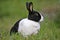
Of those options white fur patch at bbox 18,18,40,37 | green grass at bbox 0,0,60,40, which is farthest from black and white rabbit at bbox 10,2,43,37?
green grass at bbox 0,0,60,40

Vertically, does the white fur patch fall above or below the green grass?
above

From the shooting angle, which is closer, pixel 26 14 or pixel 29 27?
pixel 29 27

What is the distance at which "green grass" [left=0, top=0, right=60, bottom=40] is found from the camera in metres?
5.64

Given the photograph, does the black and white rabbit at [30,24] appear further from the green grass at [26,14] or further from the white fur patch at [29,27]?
the green grass at [26,14]

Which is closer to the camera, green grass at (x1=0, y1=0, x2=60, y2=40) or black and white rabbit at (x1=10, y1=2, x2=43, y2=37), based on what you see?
green grass at (x1=0, y1=0, x2=60, y2=40)

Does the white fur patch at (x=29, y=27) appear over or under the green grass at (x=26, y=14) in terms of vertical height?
over

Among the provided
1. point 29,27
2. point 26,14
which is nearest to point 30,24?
point 29,27

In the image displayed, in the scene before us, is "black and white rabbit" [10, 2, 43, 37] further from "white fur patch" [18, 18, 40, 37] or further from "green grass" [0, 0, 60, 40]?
"green grass" [0, 0, 60, 40]

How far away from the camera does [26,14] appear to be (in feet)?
22.8

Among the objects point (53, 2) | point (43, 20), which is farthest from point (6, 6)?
point (43, 20)

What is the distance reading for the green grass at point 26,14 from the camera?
564cm

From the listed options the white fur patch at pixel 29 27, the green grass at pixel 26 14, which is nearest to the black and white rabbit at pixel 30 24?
the white fur patch at pixel 29 27

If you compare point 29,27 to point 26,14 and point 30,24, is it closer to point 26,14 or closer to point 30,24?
point 30,24

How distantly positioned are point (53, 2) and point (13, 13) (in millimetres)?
1035
